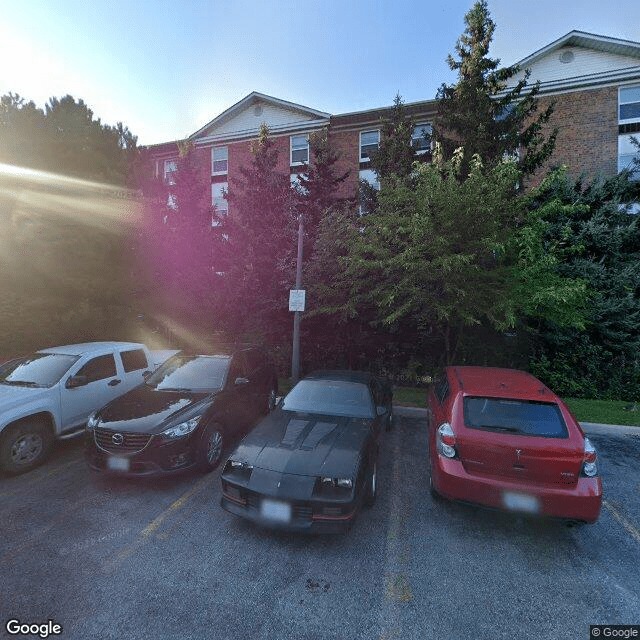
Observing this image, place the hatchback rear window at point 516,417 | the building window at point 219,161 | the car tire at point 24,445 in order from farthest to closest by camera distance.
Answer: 1. the building window at point 219,161
2. the car tire at point 24,445
3. the hatchback rear window at point 516,417

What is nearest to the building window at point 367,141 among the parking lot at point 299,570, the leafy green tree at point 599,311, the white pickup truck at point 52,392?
the leafy green tree at point 599,311

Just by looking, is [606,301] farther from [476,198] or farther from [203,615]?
[203,615]

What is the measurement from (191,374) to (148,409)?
3.54 feet

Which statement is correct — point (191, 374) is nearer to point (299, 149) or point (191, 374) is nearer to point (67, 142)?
point (67, 142)

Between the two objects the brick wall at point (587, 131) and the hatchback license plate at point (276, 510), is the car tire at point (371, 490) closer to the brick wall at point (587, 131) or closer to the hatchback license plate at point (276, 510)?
the hatchback license plate at point (276, 510)

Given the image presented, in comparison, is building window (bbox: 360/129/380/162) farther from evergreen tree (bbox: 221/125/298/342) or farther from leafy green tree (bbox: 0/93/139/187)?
leafy green tree (bbox: 0/93/139/187)

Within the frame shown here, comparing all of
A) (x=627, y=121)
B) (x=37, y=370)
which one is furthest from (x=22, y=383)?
(x=627, y=121)

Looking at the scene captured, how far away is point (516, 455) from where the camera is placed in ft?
12.1

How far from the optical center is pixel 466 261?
273 inches

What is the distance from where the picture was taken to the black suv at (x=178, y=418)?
4496 mm

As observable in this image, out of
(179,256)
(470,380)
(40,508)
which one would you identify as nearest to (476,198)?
(470,380)

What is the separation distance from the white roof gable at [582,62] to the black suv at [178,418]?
19.3 m

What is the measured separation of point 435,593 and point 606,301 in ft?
38.0

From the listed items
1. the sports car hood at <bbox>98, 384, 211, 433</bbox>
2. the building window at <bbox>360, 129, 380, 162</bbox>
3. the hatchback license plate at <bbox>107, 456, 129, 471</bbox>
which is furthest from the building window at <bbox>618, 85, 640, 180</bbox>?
the hatchback license plate at <bbox>107, 456, 129, 471</bbox>
